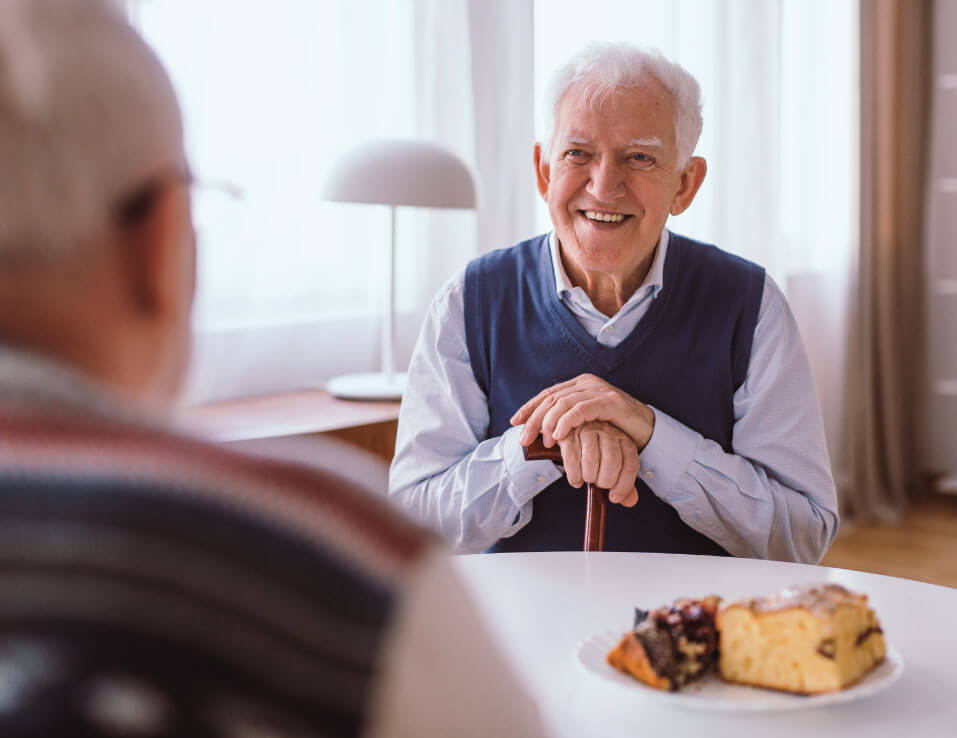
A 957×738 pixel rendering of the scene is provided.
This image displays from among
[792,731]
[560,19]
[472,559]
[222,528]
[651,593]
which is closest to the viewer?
[222,528]

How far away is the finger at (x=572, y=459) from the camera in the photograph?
147 cm

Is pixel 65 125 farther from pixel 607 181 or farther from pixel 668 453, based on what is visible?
pixel 607 181

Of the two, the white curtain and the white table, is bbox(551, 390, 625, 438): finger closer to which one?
the white table

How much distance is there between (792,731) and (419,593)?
515 mm

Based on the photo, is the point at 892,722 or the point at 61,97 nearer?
the point at 61,97

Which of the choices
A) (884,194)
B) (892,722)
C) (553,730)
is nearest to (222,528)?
(553,730)

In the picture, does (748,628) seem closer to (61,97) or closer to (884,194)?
(61,97)

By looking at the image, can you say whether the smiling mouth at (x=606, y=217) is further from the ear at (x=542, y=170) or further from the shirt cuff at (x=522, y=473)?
the shirt cuff at (x=522, y=473)

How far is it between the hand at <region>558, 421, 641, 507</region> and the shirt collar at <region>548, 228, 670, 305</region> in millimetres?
312

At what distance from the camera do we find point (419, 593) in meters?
0.48

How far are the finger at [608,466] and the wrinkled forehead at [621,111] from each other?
52cm

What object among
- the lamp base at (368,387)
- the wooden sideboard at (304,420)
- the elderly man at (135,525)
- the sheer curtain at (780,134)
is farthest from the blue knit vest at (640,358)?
the sheer curtain at (780,134)

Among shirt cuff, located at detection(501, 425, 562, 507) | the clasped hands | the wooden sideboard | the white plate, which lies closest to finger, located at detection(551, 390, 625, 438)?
the clasped hands

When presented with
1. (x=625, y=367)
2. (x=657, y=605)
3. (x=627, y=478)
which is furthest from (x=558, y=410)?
(x=657, y=605)
